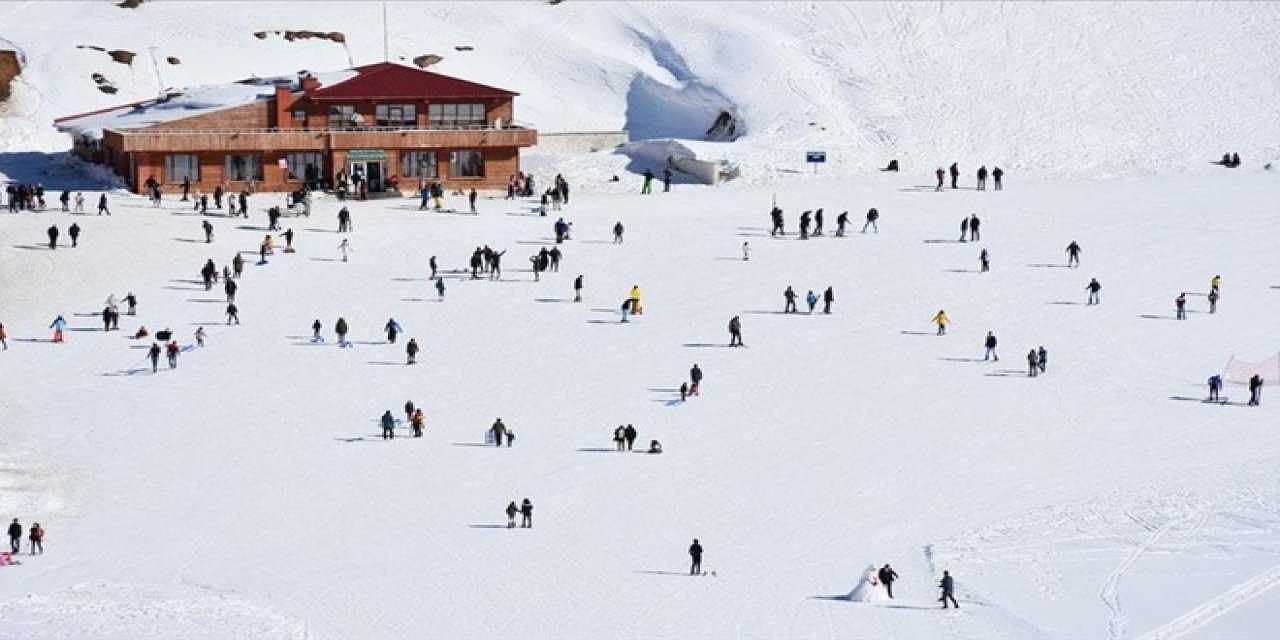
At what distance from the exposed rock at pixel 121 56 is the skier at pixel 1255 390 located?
52.9 metres

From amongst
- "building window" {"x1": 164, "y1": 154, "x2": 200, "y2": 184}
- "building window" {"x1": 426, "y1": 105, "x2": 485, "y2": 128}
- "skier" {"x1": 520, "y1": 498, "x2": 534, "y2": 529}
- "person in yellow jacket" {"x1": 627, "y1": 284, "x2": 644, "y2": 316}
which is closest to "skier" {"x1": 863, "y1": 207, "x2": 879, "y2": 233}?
"person in yellow jacket" {"x1": 627, "y1": 284, "x2": 644, "y2": 316}

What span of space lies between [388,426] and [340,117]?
29641 millimetres

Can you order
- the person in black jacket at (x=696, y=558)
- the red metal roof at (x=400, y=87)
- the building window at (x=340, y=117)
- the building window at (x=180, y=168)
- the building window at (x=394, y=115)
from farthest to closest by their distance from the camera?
the building window at (x=394, y=115) → the building window at (x=340, y=117) → the red metal roof at (x=400, y=87) → the building window at (x=180, y=168) → the person in black jacket at (x=696, y=558)

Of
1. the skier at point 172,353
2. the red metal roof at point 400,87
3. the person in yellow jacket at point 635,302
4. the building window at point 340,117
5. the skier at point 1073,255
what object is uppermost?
the red metal roof at point 400,87

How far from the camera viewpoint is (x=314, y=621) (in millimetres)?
48438

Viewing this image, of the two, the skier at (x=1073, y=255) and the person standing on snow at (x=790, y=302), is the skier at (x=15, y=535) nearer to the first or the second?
the person standing on snow at (x=790, y=302)

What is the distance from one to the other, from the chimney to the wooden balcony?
4.80ft

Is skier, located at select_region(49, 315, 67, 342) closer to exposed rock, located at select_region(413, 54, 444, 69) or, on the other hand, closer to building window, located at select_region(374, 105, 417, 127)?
building window, located at select_region(374, 105, 417, 127)

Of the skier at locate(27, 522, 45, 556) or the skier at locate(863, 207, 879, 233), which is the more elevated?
the skier at locate(863, 207, 879, 233)

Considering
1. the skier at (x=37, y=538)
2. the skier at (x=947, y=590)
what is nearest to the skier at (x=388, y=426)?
the skier at (x=37, y=538)

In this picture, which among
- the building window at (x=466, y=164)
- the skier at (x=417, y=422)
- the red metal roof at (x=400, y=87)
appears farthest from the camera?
the building window at (x=466, y=164)

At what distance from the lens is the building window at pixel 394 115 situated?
88812mm

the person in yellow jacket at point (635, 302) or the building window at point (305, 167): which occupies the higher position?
the building window at point (305, 167)

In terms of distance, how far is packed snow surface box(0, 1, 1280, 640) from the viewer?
51.1 meters
